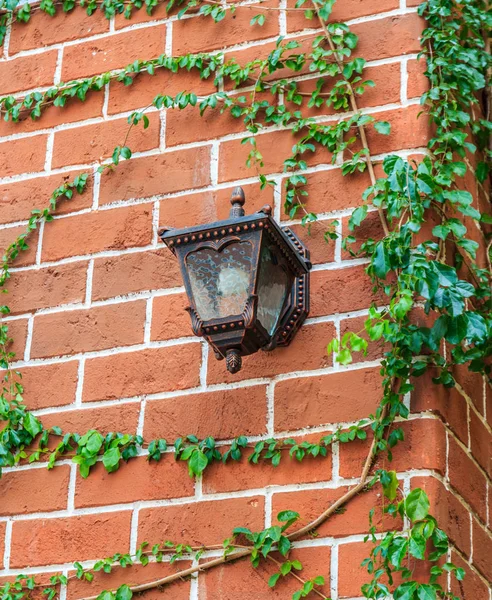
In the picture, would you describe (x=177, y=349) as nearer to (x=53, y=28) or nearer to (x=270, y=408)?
(x=270, y=408)

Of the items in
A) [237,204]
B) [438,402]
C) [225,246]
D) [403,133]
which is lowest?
[438,402]

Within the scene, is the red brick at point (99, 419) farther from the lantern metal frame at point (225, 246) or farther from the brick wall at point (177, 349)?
the lantern metal frame at point (225, 246)

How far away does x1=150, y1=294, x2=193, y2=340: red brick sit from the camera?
9.82 ft

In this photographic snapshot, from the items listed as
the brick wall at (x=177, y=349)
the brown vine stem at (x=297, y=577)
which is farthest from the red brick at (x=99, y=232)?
the brown vine stem at (x=297, y=577)

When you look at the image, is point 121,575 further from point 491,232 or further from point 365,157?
point 491,232

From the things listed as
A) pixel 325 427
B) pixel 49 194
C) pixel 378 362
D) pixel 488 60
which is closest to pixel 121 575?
pixel 325 427

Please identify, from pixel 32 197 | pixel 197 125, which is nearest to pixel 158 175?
pixel 197 125

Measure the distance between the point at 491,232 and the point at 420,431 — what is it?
2.85 ft

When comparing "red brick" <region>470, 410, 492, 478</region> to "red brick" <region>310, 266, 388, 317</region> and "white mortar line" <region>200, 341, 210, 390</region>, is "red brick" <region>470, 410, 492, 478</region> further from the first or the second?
"white mortar line" <region>200, 341, 210, 390</region>

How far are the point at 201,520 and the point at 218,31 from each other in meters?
1.31

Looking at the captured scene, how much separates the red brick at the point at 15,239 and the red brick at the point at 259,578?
3.31ft

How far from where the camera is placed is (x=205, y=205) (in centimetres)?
310

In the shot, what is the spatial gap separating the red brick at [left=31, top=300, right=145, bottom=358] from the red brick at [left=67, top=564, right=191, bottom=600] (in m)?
0.52

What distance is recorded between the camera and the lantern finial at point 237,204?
273 cm
